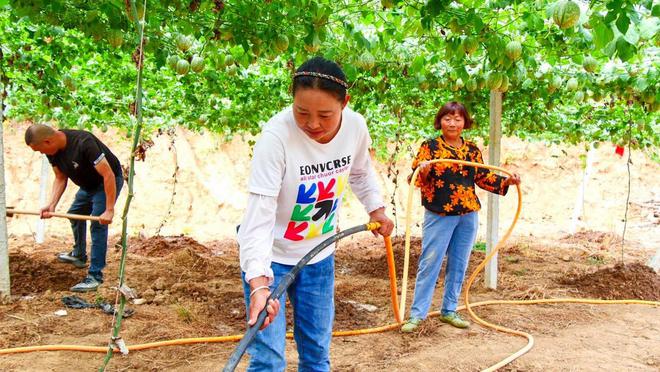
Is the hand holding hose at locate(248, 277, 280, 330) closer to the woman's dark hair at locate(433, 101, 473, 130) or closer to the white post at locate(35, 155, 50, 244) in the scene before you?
the woman's dark hair at locate(433, 101, 473, 130)

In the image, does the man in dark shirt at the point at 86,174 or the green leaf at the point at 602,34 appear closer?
the green leaf at the point at 602,34

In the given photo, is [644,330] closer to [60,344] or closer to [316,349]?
[316,349]

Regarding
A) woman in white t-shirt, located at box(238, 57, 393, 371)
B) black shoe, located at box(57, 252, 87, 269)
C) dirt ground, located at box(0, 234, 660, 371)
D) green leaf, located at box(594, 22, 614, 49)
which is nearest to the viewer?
woman in white t-shirt, located at box(238, 57, 393, 371)

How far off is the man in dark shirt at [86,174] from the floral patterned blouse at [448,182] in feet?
8.71

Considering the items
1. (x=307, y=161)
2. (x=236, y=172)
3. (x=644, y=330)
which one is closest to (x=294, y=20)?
(x=307, y=161)

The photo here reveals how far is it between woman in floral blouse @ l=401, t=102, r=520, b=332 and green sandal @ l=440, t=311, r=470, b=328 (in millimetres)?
263

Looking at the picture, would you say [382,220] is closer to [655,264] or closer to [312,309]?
[312,309]

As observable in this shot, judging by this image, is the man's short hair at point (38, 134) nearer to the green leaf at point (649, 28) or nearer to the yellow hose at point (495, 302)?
the yellow hose at point (495, 302)

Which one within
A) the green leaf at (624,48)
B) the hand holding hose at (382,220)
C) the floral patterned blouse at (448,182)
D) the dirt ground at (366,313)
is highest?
the green leaf at (624,48)

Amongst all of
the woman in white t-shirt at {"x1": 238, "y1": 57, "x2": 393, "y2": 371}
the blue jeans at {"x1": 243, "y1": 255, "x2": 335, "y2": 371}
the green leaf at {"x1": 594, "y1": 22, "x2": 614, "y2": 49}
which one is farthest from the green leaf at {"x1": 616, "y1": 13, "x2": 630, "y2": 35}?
the blue jeans at {"x1": 243, "y1": 255, "x2": 335, "y2": 371}

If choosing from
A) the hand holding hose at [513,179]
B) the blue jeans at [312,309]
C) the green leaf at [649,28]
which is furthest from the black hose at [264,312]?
the hand holding hose at [513,179]

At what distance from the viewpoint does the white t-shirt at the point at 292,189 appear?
1908mm

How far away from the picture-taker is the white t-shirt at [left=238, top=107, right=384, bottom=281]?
191 centimetres

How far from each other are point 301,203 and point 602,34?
1.63 metres
